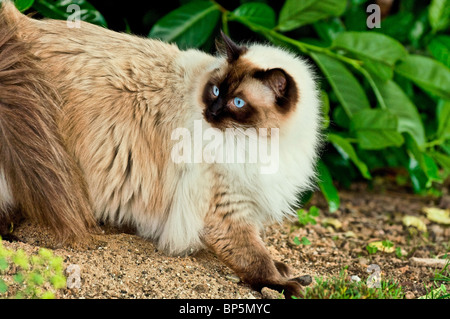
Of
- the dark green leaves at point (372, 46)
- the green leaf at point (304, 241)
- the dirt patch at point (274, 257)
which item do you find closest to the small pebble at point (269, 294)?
the dirt patch at point (274, 257)

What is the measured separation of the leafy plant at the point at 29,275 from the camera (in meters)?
2.14

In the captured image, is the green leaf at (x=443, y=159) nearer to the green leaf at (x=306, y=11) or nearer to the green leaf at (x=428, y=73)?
the green leaf at (x=428, y=73)

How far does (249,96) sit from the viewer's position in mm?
2605

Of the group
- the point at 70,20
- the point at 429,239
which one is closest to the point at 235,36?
the point at 70,20

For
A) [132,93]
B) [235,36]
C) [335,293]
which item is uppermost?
[235,36]

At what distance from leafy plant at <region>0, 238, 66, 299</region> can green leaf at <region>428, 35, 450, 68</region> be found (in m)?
3.20

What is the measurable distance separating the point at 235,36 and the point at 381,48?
1049 millimetres

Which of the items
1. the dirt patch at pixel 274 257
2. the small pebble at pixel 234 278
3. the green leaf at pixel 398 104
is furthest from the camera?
the green leaf at pixel 398 104

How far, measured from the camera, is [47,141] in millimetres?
2523

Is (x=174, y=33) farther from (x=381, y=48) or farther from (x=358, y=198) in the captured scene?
(x=358, y=198)

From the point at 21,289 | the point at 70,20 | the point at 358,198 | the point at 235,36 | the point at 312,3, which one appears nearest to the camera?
the point at 21,289

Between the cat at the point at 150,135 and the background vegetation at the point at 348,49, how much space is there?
67 centimetres

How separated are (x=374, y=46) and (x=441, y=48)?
0.82 metres

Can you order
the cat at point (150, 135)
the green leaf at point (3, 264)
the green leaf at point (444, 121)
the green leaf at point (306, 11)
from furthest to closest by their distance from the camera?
the green leaf at point (444, 121)
the green leaf at point (306, 11)
the cat at point (150, 135)
the green leaf at point (3, 264)
